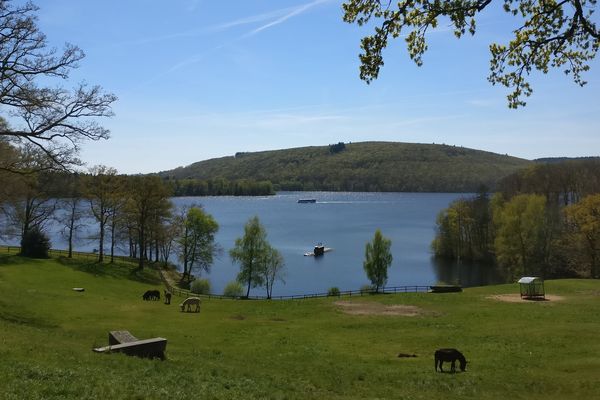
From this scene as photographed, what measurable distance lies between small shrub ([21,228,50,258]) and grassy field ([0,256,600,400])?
336 inches

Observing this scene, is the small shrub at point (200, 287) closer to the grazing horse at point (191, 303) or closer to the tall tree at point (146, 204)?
the tall tree at point (146, 204)

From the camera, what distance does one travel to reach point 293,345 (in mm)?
27297

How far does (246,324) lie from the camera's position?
3416 cm

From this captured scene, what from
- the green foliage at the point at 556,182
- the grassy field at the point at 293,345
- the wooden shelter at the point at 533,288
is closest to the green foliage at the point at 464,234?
the green foliage at the point at 556,182

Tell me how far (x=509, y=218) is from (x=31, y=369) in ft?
252

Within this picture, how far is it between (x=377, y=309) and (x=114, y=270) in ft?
114

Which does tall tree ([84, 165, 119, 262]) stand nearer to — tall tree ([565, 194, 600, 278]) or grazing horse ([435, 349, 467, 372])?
grazing horse ([435, 349, 467, 372])

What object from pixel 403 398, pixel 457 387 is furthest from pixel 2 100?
pixel 457 387

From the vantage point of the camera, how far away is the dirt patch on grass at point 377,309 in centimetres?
3959

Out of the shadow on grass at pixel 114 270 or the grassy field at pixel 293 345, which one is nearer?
the grassy field at pixel 293 345

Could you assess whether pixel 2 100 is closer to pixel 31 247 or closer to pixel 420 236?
pixel 31 247

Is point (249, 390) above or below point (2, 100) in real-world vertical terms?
below

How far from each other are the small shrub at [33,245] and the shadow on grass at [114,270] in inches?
90.6

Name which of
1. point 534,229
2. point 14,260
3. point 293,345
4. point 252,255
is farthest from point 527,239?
point 14,260
